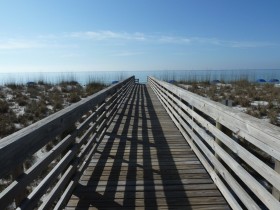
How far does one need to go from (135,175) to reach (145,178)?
7.3 inches

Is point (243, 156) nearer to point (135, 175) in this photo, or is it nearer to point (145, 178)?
point (145, 178)

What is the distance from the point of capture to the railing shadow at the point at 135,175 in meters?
3.57

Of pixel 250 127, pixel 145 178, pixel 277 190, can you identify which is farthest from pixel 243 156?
pixel 145 178

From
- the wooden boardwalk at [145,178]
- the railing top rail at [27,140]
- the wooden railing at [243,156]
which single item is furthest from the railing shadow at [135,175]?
the railing top rail at [27,140]

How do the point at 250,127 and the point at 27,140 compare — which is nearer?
the point at 27,140

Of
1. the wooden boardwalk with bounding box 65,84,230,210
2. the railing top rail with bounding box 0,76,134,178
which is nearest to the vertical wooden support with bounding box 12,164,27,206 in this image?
the railing top rail with bounding box 0,76,134,178

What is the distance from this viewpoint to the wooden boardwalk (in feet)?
11.6

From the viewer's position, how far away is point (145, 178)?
4.28 m

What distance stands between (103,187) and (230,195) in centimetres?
161

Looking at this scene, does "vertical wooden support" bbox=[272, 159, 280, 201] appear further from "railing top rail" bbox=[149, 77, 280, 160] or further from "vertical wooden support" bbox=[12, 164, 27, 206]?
"vertical wooden support" bbox=[12, 164, 27, 206]

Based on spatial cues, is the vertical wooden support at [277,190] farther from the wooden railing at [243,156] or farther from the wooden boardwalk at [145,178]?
the wooden boardwalk at [145,178]

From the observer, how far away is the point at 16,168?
206cm

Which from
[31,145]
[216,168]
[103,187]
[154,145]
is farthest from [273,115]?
[31,145]

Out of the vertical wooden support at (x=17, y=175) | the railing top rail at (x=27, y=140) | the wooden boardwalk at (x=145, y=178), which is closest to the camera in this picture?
the railing top rail at (x=27, y=140)
